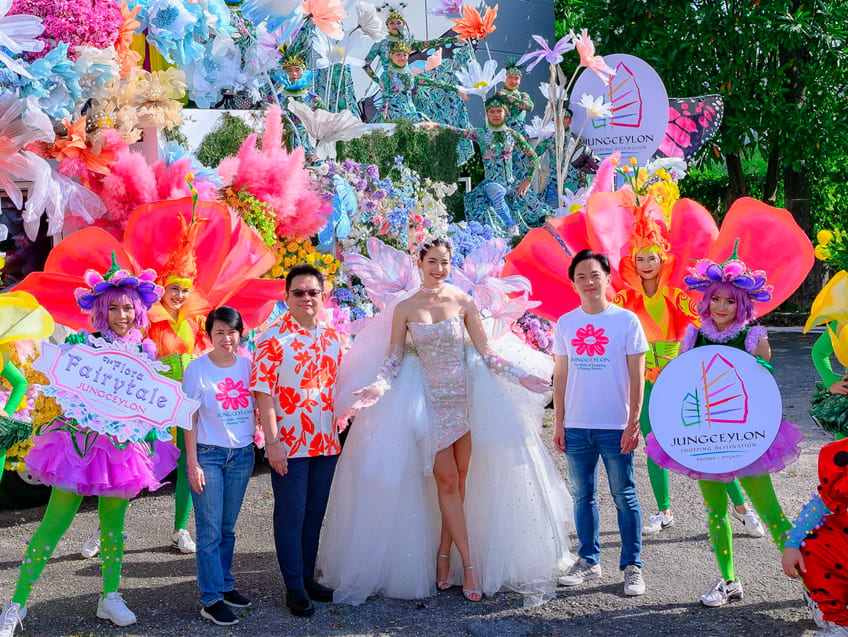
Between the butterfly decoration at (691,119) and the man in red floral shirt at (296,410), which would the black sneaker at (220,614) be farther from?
the butterfly decoration at (691,119)

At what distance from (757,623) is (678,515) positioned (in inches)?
58.3

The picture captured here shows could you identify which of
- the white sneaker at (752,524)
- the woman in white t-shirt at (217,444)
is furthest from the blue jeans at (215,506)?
the white sneaker at (752,524)

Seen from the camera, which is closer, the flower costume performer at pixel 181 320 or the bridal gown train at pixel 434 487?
the bridal gown train at pixel 434 487

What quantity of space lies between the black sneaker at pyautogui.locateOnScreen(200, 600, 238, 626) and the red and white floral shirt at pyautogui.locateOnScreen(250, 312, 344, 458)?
0.67 m

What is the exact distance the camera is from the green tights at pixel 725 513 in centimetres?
385

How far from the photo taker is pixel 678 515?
5.18m

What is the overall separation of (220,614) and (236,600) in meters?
0.20

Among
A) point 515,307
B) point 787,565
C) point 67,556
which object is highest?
point 515,307

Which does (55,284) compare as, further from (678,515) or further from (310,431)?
(678,515)

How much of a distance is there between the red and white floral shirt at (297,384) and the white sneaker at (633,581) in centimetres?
140

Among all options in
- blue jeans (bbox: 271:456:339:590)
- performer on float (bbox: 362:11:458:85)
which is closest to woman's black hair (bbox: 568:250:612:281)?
blue jeans (bbox: 271:456:339:590)

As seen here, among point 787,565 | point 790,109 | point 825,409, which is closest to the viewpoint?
point 787,565

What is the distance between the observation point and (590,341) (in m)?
4.12

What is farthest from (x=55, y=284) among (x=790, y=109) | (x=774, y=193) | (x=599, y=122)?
(x=774, y=193)
